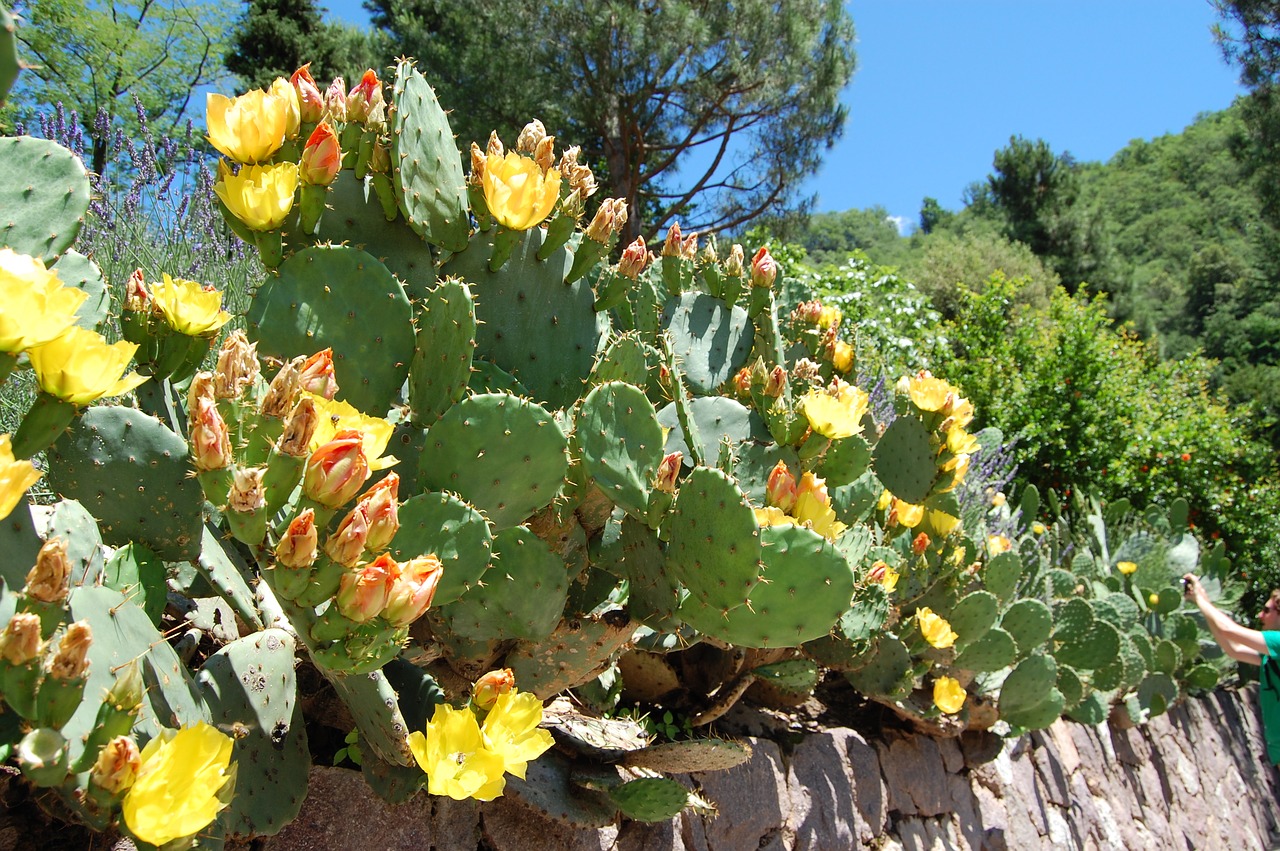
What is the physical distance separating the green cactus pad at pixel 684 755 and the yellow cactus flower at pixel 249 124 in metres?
1.39

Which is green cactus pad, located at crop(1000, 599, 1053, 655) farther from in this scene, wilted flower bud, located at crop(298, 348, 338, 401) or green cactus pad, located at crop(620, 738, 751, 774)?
wilted flower bud, located at crop(298, 348, 338, 401)

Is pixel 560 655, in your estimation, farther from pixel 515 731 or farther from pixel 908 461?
pixel 908 461

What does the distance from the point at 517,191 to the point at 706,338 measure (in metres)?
0.93

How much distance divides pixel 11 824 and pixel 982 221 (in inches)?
1090

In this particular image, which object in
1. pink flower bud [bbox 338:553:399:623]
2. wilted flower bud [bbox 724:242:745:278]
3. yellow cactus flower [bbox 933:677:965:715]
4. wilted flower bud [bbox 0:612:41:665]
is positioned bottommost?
wilted flower bud [bbox 0:612:41:665]

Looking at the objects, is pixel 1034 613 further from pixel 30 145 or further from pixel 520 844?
pixel 30 145

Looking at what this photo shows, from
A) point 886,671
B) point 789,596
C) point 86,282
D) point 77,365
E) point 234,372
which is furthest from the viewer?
point 886,671

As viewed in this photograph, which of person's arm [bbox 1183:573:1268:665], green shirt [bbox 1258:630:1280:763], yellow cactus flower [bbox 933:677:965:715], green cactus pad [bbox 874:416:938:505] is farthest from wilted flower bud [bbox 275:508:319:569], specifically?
green shirt [bbox 1258:630:1280:763]

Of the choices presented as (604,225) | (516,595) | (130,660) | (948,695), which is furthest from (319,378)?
(948,695)

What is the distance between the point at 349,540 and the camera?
1.00 metres

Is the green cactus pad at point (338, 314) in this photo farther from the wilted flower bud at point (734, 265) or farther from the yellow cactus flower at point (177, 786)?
the wilted flower bud at point (734, 265)

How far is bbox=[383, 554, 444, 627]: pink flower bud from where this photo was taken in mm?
1035

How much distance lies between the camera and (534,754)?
120 cm

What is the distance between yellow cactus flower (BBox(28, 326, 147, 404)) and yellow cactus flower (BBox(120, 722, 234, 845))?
1.34 feet
